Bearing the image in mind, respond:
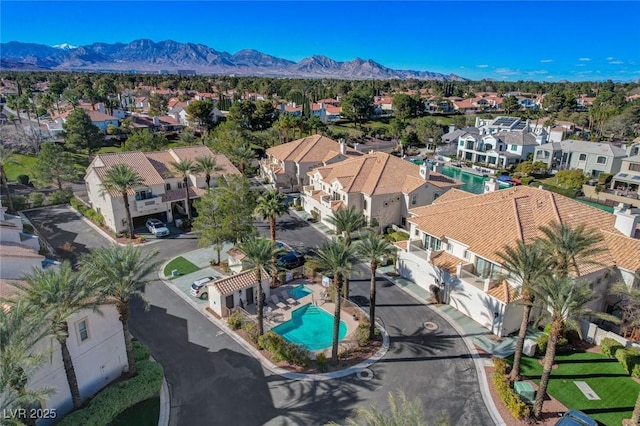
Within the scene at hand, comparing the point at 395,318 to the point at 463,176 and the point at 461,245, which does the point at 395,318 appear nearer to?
the point at 461,245

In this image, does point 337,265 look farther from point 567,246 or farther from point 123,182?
point 123,182

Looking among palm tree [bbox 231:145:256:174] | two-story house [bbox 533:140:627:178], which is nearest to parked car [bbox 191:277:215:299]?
palm tree [bbox 231:145:256:174]

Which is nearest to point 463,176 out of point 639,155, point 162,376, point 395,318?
point 639,155

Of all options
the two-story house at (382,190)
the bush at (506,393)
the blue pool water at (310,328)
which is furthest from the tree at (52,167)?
the bush at (506,393)

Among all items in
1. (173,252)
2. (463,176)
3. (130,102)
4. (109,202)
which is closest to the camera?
(173,252)

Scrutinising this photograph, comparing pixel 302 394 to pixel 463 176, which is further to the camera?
pixel 463 176

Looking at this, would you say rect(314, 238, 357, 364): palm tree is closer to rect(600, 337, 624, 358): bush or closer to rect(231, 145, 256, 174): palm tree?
rect(600, 337, 624, 358): bush
